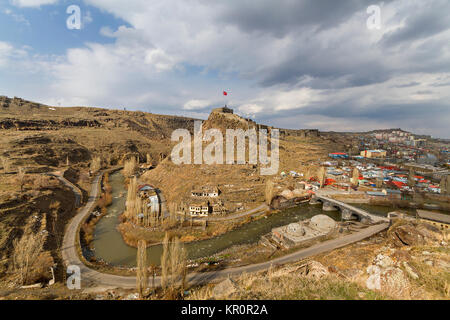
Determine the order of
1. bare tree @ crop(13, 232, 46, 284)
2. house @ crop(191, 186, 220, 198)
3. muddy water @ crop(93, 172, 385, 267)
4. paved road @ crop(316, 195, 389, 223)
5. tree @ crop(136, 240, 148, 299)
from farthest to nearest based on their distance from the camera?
house @ crop(191, 186, 220, 198)
paved road @ crop(316, 195, 389, 223)
muddy water @ crop(93, 172, 385, 267)
bare tree @ crop(13, 232, 46, 284)
tree @ crop(136, 240, 148, 299)

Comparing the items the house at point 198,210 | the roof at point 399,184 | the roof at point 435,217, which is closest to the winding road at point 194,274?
the roof at point 435,217

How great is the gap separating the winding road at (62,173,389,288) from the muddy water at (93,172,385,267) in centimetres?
277

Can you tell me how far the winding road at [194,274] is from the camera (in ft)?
Answer: 59.9

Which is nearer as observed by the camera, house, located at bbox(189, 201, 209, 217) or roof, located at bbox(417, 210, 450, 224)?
roof, located at bbox(417, 210, 450, 224)

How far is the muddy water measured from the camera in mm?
23766

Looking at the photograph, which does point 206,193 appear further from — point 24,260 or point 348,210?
point 348,210

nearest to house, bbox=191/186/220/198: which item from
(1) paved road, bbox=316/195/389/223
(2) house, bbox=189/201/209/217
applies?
(2) house, bbox=189/201/209/217

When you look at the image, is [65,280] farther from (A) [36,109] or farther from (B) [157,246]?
(A) [36,109]

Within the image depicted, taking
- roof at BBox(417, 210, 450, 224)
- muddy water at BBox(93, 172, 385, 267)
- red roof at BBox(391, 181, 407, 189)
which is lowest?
muddy water at BBox(93, 172, 385, 267)

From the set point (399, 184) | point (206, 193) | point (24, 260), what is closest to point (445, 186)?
point (399, 184)

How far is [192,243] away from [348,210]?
3134cm

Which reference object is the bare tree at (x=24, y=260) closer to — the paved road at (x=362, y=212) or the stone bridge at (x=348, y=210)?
the stone bridge at (x=348, y=210)

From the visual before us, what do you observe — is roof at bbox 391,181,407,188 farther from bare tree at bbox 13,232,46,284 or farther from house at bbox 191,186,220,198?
bare tree at bbox 13,232,46,284

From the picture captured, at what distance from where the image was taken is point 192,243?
26500 millimetres
